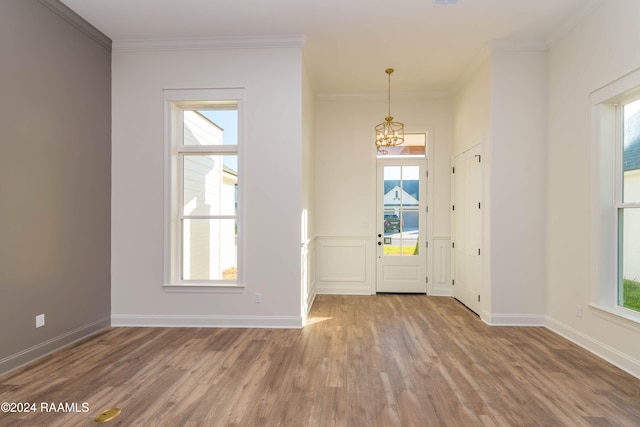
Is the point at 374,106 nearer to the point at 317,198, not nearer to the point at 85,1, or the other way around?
the point at 317,198

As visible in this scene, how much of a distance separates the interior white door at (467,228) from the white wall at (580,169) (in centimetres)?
79

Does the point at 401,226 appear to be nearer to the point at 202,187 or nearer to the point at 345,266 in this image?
the point at 345,266

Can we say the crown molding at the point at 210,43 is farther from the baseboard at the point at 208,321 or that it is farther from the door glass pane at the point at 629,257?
the door glass pane at the point at 629,257

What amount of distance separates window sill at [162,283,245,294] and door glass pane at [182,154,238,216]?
2.79 feet

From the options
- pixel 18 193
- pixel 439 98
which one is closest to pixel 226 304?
pixel 18 193

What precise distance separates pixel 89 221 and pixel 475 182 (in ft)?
15.3

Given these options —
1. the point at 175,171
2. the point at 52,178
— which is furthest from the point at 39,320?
the point at 175,171

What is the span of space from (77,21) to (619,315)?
581 centimetres

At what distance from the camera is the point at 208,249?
14.2ft

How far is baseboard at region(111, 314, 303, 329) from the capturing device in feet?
13.5

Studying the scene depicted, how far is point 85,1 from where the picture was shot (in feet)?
11.1

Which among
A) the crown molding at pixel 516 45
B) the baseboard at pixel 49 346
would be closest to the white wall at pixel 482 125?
the crown molding at pixel 516 45

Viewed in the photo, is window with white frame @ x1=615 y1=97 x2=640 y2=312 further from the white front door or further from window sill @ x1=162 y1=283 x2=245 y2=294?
window sill @ x1=162 y1=283 x2=245 y2=294

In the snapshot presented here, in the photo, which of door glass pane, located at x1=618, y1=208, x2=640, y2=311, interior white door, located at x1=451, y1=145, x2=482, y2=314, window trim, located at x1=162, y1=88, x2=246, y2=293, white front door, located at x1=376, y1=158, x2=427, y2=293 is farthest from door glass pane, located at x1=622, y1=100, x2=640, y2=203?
window trim, located at x1=162, y1=88, x2=246, y2=293
